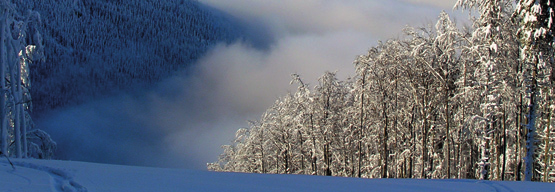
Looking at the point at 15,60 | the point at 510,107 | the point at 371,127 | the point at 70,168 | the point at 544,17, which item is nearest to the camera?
the point at 70,168

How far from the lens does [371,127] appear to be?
2675cm

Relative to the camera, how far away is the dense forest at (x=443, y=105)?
52.8 feet

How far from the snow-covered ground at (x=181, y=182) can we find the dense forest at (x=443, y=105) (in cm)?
759

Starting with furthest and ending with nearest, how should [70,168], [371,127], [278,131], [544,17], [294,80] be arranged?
[278,131], [294,80], [371,127], [544,17], [70,168]

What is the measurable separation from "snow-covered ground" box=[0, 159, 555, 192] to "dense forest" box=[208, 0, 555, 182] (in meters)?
7.59

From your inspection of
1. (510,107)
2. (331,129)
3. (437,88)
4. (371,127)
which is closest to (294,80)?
(331,129)

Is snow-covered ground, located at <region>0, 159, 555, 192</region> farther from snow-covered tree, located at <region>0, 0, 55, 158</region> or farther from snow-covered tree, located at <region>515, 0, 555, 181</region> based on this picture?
snow-covered tree, located at <region>0, 0, 55, 158</region>

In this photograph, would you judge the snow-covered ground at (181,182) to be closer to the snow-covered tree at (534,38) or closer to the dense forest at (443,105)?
the snow-covered tree at (534,38)

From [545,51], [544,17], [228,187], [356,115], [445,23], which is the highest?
[445,23]

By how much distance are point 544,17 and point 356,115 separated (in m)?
14.5

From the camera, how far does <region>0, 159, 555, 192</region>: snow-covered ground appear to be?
7773mm

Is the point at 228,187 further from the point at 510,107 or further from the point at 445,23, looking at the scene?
the point at 445,23

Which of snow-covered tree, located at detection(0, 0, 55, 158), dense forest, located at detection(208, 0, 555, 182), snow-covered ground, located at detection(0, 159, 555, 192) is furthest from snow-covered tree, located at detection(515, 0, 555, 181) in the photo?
snow-covered tree, located at detection(0, 0, 55, 158)

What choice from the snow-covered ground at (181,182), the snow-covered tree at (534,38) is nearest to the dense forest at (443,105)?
the snow-covered tree at (534,38)
